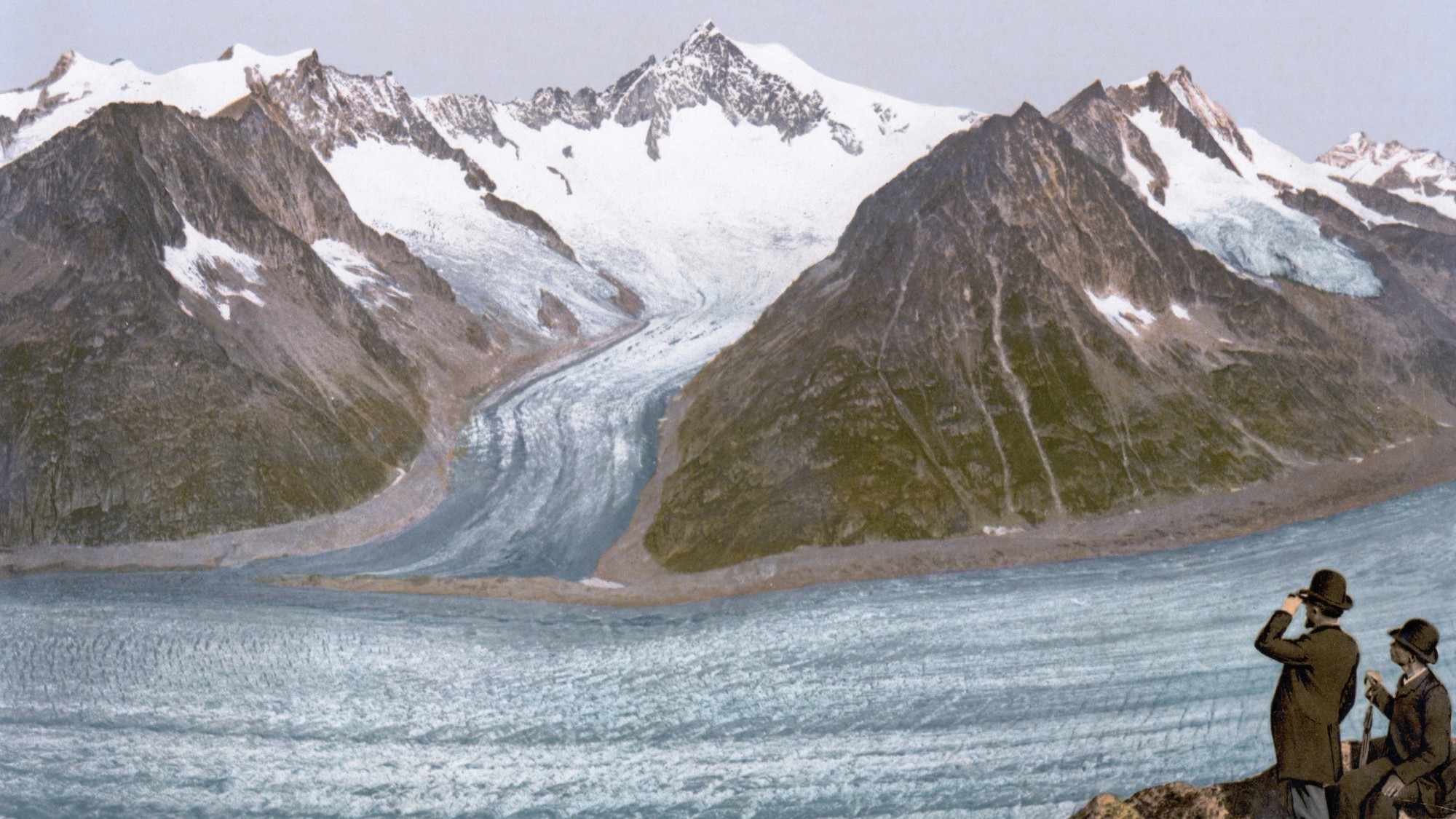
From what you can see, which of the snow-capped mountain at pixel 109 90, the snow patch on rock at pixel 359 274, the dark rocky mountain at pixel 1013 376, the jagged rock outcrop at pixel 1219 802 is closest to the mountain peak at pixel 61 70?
the snow-capped mountain at pixel 109 90

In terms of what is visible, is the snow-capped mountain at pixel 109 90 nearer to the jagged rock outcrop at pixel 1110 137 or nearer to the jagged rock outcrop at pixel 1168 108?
the jagged rock outcrop at pixel 1110 137

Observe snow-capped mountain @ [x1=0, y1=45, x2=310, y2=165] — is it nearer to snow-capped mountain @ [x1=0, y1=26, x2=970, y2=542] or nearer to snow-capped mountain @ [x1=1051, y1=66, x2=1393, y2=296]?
snow-capped mountain @ [x1=0, y1=26, x2=970, y2=542]

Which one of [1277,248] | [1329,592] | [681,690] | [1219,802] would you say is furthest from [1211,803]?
[1277,248]

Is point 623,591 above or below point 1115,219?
below

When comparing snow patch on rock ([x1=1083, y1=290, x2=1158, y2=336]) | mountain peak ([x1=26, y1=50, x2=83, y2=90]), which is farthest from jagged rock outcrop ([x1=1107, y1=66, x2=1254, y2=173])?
mountain peak ([x1=26, y1=50, x2=83, y2=90])

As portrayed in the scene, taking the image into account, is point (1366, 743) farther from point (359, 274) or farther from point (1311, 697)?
point (359, 274)

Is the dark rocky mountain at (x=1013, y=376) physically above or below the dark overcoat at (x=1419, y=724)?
above

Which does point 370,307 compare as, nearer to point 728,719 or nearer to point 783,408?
point 783,408

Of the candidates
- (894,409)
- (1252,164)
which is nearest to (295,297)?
(894,409)

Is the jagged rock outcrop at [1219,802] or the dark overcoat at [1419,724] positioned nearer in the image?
the dark overcoat at [1419,724]
